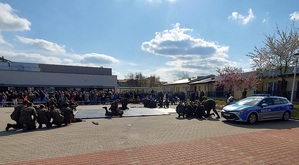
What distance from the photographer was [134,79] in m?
88.4

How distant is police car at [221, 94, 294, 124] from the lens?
12.0m

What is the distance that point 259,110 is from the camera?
1226 cm

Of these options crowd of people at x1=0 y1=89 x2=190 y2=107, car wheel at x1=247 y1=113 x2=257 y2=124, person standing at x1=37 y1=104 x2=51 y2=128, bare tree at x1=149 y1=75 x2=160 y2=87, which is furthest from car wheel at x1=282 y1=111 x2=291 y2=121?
bare tree at x1=149 y1=75 x2=160 y2=87

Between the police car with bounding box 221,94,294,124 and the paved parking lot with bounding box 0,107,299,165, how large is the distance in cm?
279

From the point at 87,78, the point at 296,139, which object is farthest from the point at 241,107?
the point at 87,78

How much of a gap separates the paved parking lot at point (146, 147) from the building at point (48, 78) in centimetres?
2898

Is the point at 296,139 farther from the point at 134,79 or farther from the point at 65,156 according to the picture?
the point at 134,79

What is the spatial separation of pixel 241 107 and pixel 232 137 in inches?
179

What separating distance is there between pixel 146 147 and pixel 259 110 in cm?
824

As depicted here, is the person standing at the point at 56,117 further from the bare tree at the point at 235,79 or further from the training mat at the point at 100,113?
the bare tree at the point at 235,79

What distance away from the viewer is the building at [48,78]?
112ft

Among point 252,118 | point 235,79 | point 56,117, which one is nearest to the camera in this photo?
point 56,117

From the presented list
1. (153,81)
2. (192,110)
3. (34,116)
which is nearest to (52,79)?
(192,110)

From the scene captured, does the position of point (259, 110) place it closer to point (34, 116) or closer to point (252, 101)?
point (252, 101)
